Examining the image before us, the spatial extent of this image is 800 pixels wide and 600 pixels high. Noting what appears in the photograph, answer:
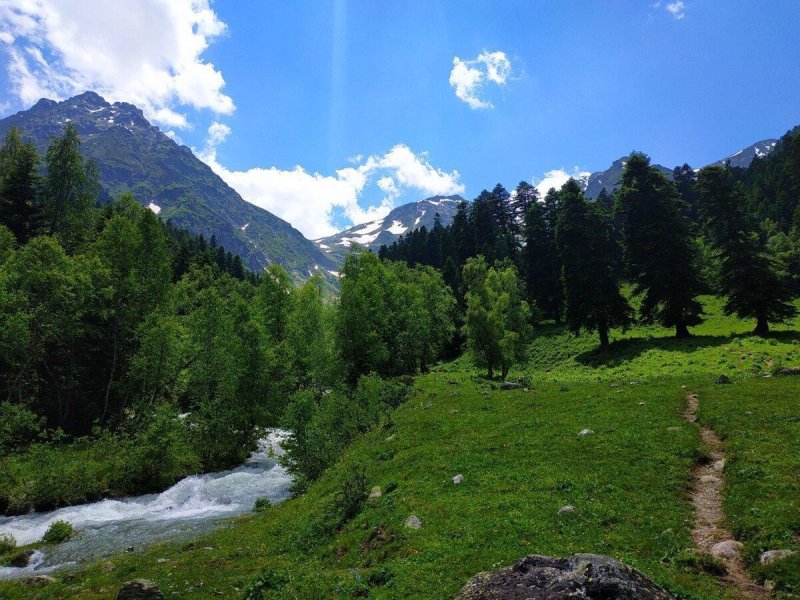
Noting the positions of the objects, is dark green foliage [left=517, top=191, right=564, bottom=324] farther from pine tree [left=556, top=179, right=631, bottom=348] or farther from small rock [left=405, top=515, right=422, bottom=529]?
small rock [left=405, top=515, right=422, bottom=529]

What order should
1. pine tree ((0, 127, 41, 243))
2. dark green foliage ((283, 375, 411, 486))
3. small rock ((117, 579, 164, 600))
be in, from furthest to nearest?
1. pine tree ((0, 127, 41, 243))
2. dark green foliage ((283, 375, 411, 486))
3. small rock ((117, 579, 164, 600))

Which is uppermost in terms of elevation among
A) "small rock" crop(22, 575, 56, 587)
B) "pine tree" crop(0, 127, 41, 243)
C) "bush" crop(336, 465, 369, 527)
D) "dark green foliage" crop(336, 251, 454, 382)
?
"pine tree" crop(0, 127, 41, 243)

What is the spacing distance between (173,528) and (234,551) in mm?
8334

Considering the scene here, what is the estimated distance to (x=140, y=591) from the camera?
11359mm

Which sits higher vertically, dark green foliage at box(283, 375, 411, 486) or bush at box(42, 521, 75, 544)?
dark green foliage at box(283, 375, 411, 486)

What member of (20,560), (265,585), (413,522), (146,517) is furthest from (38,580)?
(413,522)

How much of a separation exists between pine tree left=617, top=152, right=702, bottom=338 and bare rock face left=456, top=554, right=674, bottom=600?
45655 mm

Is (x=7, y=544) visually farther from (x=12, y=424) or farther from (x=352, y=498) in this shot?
(x=352, y=498)

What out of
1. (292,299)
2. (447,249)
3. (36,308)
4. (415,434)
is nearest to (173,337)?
(36,308)

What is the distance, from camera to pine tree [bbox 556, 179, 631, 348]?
49781 mm

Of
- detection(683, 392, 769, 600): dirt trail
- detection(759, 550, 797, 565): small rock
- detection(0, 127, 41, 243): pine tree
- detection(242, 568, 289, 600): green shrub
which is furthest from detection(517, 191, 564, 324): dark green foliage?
detection(0, 127, 41, 243): pine tree

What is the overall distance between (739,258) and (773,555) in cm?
4108

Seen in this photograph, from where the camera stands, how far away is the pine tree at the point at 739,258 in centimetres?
3997

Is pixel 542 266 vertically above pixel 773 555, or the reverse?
pixel 542 266
